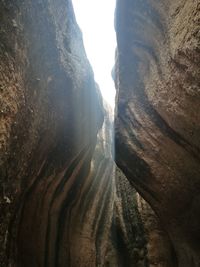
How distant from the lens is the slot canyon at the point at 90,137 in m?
2.69

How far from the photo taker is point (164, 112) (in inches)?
131

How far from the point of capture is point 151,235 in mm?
4500

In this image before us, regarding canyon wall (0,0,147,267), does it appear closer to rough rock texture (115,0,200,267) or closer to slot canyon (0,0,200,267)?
slot canyon (0,0,200,267)

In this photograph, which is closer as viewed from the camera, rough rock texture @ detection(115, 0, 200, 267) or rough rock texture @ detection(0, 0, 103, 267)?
rough rock texture @ detection(0, 0, 103, 267)

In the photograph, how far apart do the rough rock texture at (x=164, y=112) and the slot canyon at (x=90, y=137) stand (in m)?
A: 0.01

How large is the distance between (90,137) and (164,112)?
2275 millimetres

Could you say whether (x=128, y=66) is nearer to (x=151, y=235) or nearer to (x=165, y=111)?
(x=165, y=111)

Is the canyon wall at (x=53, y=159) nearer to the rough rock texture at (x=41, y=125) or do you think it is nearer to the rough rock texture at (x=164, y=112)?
the rough rock texture at (x=41, y=125)

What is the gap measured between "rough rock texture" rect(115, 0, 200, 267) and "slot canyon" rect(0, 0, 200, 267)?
13 mm

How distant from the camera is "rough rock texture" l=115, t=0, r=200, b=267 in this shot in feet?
9.11

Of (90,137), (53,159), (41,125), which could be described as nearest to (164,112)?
(41,125)

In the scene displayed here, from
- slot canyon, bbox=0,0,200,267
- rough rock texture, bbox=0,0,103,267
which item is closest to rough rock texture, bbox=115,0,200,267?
slot canyon, bbox=0,0,200,267

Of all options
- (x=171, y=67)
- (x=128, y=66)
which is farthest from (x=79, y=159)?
(x=171, y=67)

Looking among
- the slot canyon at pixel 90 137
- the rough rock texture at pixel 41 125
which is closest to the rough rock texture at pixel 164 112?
the slot canyon at pixel 90 137
